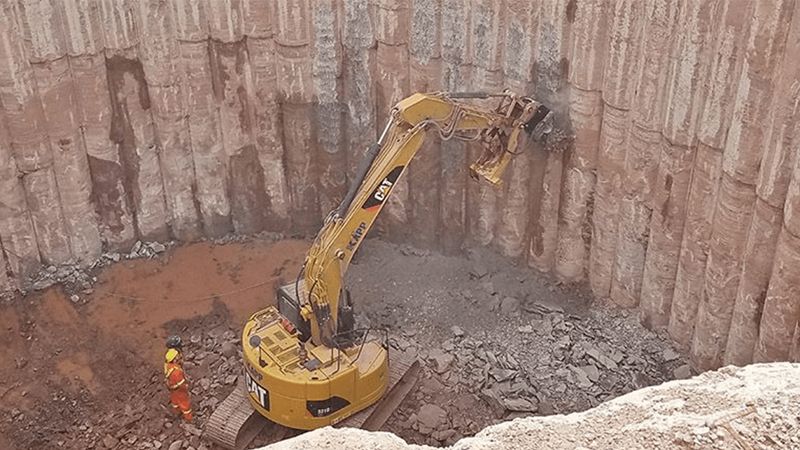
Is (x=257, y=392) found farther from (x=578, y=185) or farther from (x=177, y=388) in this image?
(x=578, y=185)

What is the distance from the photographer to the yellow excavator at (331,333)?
10703 millimetres

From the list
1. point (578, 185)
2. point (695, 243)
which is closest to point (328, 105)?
point (578, 185)

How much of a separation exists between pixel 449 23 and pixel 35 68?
6.15m

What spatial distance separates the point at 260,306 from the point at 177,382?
8.47ft

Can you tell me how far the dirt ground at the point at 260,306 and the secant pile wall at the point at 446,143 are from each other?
506mm

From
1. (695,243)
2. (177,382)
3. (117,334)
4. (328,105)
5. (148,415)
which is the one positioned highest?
(328,105)

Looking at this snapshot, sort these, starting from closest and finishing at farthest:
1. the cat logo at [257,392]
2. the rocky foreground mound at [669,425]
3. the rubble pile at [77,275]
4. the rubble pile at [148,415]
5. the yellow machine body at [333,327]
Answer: the rocky foreground mound at [669,425] < the yellow machine body at [333,327] < the cat logo at [257,392] < the rubble pile at [148,415] < the rubble pile at [77,275]

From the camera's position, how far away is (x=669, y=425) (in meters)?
5.44

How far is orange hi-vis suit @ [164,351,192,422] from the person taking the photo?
11539 millimetres

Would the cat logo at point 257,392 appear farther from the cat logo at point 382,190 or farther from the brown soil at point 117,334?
the cat logo at point 382,190

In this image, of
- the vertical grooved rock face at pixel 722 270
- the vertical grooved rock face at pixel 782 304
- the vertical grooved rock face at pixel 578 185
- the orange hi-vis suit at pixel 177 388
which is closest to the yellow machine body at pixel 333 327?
the orange hi-vis suit at pixel 177 388

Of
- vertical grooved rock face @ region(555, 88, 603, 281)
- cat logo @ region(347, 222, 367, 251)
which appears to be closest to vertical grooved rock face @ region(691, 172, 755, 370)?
vertical grooved rock face @ region(555, 88, 603, 281)

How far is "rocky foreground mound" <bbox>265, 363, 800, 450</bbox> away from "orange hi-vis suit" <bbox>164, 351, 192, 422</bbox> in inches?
247

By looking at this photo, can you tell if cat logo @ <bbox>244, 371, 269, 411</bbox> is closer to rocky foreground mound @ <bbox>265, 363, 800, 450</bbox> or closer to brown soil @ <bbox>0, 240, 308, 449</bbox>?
brown soil @ <bbox>0, 240, 308, 449</bbox>
